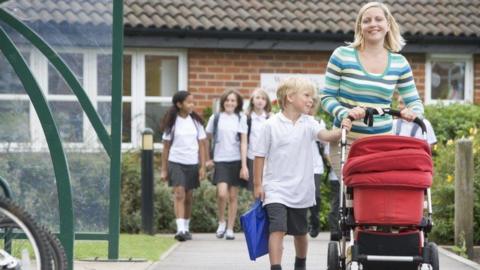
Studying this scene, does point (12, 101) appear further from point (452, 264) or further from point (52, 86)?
point (452, 264)

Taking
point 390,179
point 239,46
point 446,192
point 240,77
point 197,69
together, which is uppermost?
point 239,46

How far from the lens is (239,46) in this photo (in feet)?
58.5

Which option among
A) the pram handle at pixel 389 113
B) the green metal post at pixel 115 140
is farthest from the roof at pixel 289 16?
the pram handle at pixel 389 113

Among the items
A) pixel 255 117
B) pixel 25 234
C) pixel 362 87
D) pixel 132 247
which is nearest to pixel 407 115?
pixel 362 87

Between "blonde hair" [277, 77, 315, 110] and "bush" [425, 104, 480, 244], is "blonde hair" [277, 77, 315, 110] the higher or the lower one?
the higher one

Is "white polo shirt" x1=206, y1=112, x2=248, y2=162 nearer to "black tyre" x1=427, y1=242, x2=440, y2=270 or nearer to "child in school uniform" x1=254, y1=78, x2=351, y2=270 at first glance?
"child in school uniform" x1=254, y1=78, x2=351, y2=270

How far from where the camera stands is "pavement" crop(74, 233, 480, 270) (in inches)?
386

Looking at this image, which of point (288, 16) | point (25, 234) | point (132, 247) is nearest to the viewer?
point (25, 234)

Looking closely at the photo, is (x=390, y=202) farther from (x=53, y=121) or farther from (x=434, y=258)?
(x=53, y=121)

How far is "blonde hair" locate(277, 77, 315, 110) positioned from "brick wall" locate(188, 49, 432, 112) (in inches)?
366

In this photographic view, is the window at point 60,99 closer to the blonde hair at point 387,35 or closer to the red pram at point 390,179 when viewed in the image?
the blonde hair at point 387,35

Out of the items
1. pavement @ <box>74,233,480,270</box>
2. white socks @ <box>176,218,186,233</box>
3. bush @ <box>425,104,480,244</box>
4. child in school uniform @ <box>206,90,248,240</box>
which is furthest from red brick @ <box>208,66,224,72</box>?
A: pavement @ <box>74,233,480,270</box>

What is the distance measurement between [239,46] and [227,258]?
7.47 m

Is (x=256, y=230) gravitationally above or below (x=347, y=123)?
below
